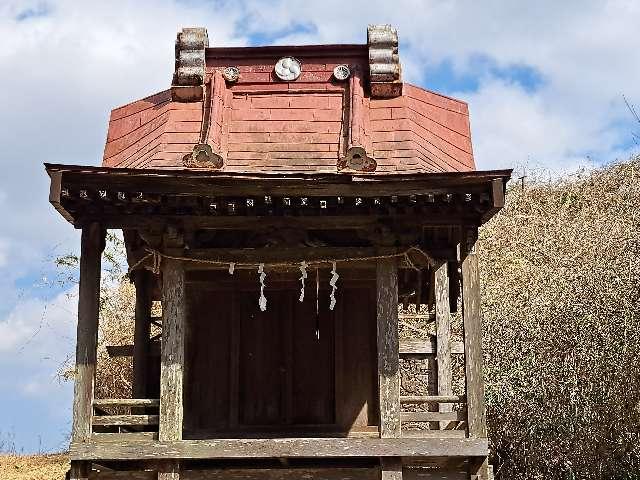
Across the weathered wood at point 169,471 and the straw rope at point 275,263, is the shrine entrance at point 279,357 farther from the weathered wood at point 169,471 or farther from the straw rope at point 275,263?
the weathered wood at point 169,471

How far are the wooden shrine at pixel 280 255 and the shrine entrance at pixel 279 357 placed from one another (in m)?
0.02

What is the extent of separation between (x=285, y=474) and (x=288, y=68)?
17.8 ft

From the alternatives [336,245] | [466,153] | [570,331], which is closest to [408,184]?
[336,245]

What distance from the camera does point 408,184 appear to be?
30.7 feet

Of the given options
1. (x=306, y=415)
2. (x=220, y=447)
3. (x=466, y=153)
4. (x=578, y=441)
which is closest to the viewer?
(x=220, y=447)

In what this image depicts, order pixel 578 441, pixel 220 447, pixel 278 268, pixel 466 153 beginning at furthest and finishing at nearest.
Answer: pixel 578 441 → pixel 466 153 → pixel 278 268 → pixel 220 447

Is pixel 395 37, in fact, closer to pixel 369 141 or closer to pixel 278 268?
pixel 369 141

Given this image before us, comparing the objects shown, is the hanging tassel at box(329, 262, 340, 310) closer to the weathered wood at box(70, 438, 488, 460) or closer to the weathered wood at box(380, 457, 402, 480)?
the weathered wood at box(70, 438, 488, 460)

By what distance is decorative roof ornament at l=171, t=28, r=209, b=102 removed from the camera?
11.7 meters

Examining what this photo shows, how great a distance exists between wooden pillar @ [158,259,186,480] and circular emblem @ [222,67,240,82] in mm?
3222

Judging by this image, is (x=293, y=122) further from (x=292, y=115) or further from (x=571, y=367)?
(x=571, y=367)

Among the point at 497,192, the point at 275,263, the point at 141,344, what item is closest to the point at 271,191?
the point at 275,263

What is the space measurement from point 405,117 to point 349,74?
1.18 m

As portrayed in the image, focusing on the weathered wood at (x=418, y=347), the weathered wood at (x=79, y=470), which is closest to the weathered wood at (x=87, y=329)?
the weathered wood at (x=79, y=470)
